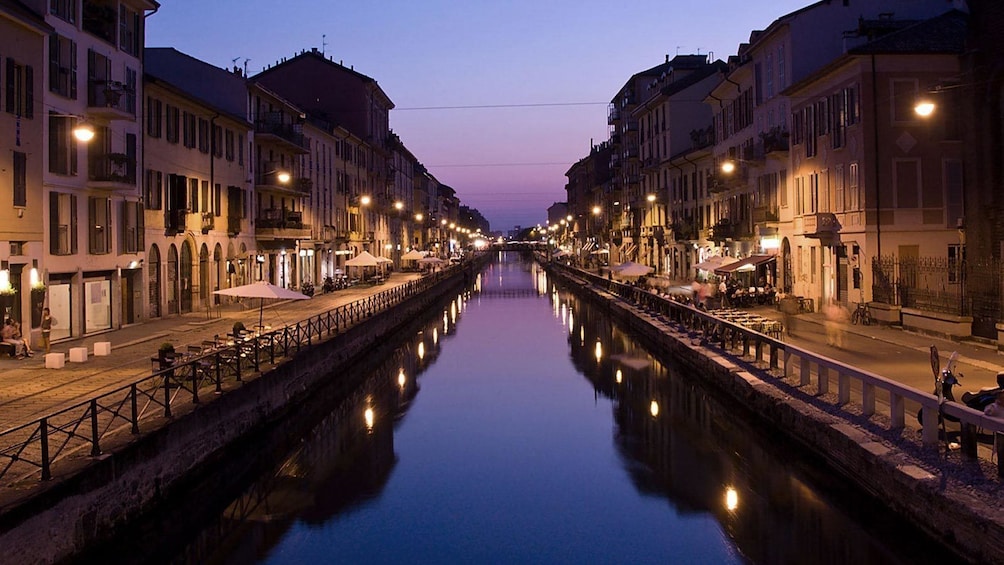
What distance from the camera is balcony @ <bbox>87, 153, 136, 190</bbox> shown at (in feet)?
93.2

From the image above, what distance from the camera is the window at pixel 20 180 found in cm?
2373

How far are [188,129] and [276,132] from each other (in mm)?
11055

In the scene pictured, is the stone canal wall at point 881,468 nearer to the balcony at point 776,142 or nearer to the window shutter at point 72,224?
the balcony at point 776,142

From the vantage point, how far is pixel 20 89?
A: 2394 centimetres

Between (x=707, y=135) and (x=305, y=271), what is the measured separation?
27913mm

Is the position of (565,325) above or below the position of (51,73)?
below

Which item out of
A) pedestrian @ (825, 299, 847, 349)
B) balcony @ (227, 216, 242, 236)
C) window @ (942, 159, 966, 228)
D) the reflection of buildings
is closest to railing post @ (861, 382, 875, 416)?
the reflection of buildings

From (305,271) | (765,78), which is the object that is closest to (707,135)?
(765,78)

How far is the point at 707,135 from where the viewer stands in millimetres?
57906

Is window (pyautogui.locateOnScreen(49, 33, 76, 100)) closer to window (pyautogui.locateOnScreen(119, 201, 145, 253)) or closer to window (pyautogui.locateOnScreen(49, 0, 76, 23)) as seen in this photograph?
window (pyautogui.locateOnScreen(49, 0, 76, 23))

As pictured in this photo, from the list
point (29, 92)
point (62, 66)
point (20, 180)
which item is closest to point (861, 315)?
point (20, 180)

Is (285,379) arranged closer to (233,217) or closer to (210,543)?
(210,543)

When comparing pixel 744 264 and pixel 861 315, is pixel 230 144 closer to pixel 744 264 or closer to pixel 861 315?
pixel 744 264

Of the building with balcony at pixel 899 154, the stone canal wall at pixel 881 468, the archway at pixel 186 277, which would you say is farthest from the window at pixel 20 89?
the building with balcony at pixel 899 154
